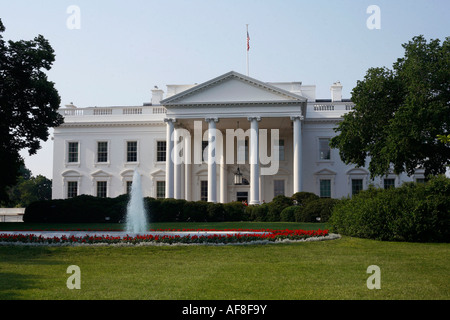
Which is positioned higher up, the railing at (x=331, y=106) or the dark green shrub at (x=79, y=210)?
the railing at (x=331, y=106)

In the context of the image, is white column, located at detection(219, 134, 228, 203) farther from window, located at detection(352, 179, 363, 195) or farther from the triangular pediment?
window, located at detection(352, 179, 363, 195)

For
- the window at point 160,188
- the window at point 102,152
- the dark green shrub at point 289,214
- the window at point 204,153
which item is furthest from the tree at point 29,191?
the dark green shrub at point 289,214

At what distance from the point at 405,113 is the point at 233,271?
1977 centimetres

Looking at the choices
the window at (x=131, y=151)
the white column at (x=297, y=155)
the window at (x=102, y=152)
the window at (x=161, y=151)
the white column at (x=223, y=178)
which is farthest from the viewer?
the window at (x=102, y=152)

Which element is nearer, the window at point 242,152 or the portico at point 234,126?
the portico at point 234,126

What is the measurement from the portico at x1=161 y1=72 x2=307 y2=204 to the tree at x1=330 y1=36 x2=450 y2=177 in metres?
8.86

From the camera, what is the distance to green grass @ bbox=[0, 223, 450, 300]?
9.07 meters

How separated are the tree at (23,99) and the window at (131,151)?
1651cm

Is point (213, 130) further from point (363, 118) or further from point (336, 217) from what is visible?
point (336, 217)

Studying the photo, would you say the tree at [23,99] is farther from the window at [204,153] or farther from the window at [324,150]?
the window at [324,150]

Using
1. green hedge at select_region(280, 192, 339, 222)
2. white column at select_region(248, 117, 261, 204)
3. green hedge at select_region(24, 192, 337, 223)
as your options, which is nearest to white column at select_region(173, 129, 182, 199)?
green hedge at select_region(24, 192, 337, 223)

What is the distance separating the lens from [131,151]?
1934 inches

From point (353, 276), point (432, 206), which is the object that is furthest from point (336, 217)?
point (353, 276)

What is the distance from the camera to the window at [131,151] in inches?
1933
